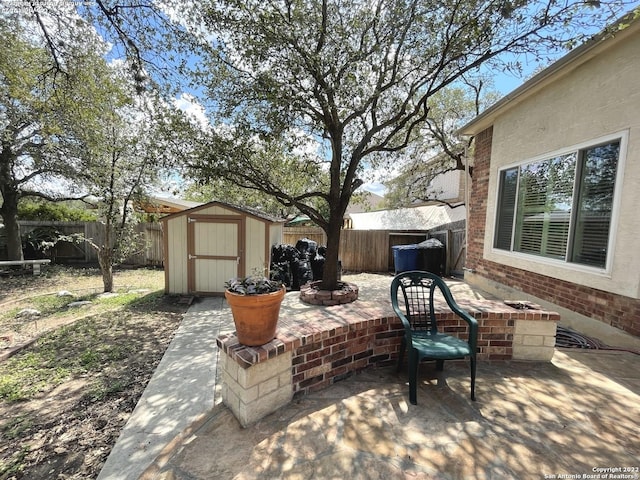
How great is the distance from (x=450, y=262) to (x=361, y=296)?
4790mm

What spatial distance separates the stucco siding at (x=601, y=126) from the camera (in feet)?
10.4

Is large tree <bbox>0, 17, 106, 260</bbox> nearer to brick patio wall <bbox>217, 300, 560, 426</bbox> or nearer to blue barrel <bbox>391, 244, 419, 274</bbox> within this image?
brick patio wall <bbox>217, 300, 560, 426</bbox>

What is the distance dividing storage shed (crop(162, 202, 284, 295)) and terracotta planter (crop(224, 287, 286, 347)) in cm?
463

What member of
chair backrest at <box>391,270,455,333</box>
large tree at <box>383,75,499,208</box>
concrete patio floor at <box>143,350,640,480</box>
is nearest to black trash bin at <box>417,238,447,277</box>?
large tree at <box>383,75,499,208</box>

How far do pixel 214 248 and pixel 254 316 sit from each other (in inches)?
202

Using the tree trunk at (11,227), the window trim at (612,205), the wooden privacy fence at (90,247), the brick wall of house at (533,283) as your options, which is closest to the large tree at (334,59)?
the window trim at (612,205)

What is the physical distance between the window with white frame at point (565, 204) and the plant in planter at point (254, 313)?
13.1 ft

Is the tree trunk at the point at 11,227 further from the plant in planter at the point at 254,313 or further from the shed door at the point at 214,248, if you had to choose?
the plant in planter at the point at 254,313

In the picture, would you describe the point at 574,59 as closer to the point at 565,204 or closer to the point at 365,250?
the point at 565,204

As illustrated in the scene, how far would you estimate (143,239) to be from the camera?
1121 centimetres

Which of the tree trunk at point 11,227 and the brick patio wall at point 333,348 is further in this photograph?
the tree trunk at point 11,227

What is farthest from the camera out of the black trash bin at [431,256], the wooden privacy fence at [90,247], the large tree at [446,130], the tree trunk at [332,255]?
the wooden privacy fence at [90,247]

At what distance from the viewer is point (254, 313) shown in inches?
81.3

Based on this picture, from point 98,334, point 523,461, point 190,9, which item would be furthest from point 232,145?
point 523,461
